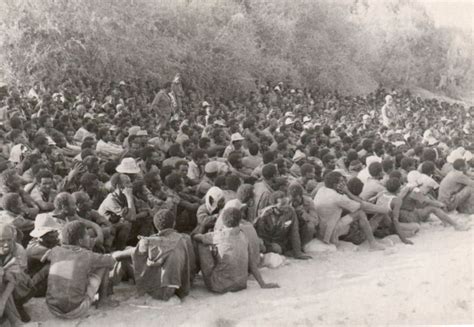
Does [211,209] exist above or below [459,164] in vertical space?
below

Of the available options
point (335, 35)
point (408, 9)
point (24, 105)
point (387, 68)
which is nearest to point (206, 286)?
point (24, 105)

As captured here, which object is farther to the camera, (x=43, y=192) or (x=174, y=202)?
(x=43, y=192)

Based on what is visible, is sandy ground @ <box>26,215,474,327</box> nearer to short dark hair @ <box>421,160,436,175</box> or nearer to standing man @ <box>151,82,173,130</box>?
short dark hair @ <box>421,160,436,175</box>

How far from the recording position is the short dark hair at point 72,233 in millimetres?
5074

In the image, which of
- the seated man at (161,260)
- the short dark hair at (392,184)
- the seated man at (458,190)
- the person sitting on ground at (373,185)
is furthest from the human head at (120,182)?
the seated man at (458,190)

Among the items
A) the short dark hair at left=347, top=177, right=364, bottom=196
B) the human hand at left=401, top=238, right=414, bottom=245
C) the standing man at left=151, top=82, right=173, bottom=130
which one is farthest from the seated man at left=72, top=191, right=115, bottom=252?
the standing man at left=151, top=82, right=173, bottom=130

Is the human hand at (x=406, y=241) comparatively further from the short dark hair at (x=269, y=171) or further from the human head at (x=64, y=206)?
the human head at (x=64, y=206)

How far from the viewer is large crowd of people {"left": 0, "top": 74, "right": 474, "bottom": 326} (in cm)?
527

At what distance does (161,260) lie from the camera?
5.51 m

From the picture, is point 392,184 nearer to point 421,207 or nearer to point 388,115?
point 421,207

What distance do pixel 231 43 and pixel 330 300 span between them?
16.4 meters

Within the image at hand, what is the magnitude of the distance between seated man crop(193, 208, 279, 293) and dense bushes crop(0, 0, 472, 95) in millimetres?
11957

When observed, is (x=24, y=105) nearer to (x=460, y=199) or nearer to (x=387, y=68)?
(x=460, y=199)

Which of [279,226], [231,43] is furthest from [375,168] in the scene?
[231,43]
